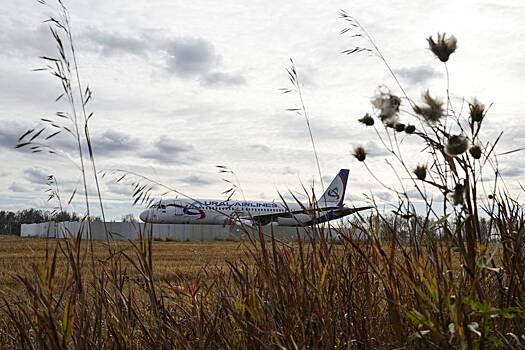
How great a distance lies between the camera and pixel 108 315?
5.84 ft

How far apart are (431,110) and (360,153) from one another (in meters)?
0.30

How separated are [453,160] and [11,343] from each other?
1646 mm

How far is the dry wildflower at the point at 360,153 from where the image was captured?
4.61ft

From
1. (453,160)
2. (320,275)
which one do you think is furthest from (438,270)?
(320,275)

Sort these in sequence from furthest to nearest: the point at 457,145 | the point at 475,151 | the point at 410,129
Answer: the point at 410,129 < the point at 475,151 < the point at 457,145

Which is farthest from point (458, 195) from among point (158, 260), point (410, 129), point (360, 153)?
point (158, 260)

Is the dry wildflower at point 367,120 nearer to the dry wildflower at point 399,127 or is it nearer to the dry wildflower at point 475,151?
Answer: the dry wildflower at point 399,127

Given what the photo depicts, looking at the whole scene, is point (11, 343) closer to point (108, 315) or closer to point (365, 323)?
point (108, 315)

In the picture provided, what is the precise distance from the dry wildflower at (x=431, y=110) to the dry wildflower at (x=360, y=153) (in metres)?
0.27

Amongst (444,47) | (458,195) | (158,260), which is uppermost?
(444,47)

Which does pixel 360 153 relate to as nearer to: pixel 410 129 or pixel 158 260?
pixel 410 129

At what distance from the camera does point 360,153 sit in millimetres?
1413

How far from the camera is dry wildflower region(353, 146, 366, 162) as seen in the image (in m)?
1.41

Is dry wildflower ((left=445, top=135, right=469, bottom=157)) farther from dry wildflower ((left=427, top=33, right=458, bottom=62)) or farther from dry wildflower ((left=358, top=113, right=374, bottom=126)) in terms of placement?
dry wildflower ((left=358, top=113, right=374, bottom=126))
